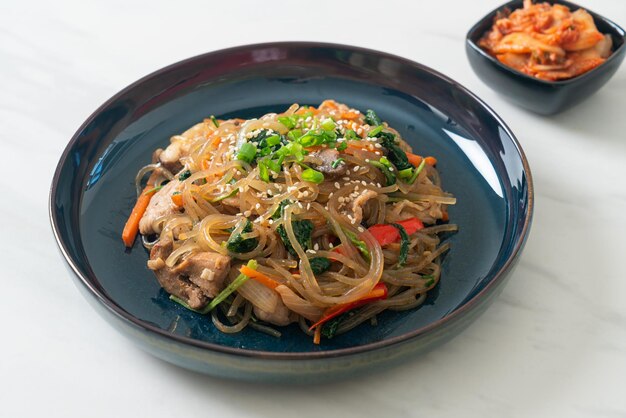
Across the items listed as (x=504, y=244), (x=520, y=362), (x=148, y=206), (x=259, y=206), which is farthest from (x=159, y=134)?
(x=520, y=362)

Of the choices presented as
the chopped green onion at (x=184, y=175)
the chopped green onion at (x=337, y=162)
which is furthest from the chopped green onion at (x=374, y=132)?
the chopped green onion at (x=184, y=175)

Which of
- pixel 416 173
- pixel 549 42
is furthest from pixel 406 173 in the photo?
pixel 549 42

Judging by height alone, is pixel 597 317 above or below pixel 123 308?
below

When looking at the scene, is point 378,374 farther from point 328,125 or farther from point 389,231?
point 328,125

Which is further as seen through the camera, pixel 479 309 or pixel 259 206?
pixel 259 206

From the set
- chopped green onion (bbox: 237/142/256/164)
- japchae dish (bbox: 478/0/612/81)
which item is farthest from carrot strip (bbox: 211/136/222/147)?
japchae dish (bbox: 478/0/612/81)

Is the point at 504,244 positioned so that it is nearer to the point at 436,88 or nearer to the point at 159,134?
the point at 436,88

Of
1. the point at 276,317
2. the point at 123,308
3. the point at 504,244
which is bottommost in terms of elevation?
the point at 504,244
